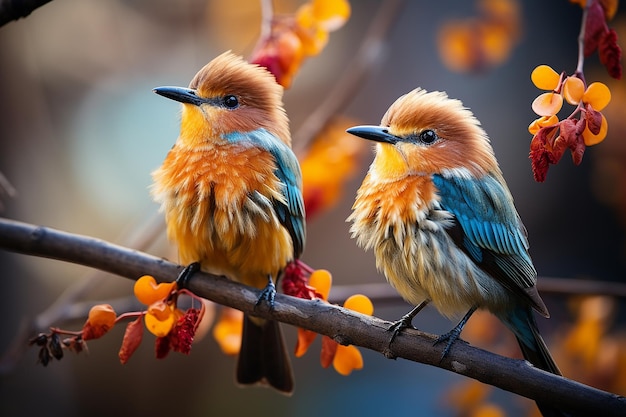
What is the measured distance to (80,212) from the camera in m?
2.71

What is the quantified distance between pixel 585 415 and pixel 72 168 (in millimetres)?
2185

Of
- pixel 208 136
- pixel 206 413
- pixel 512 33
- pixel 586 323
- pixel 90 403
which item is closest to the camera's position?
pixel 208 136

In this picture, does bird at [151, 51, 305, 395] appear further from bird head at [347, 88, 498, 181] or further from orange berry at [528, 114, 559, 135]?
orange berry at [528, 114, 559, 135]

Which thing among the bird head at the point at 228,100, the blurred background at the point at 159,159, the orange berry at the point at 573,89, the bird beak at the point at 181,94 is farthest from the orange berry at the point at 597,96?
the blurred background at the point at 159,159

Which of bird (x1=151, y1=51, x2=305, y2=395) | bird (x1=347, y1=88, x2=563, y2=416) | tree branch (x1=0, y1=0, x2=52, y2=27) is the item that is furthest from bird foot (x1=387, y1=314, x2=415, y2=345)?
tree branch (x1=0, y1=0, x2=52, y2=27)

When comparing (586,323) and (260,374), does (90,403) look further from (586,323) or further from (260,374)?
(586,323)

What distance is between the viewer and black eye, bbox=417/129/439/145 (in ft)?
4.16

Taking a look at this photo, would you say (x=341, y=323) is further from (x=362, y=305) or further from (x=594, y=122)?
(x=594, y=122)

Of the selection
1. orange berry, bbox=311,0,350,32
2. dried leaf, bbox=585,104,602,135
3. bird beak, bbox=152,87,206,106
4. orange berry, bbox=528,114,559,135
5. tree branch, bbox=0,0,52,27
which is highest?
dried leaf, bbox=585,104,602,135

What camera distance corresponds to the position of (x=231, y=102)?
4.60ft

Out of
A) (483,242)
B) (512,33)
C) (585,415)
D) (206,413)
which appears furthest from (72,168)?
(585,415)

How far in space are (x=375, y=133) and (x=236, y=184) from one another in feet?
1.27

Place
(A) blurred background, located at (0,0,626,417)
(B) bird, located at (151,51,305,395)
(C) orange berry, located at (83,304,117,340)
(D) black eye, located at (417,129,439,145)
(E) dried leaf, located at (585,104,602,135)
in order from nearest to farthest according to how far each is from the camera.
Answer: (E) dried leaf, located at (585,104,602,135) < (C) orange berry, located at (83,304,117,340) < (D) black eye, located at (417,129,439,145) < (B) bird, located at (151,51,305,395) < (A) blurred background, located at (0,0,626,417)

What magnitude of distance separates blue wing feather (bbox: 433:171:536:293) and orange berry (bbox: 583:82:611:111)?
0.31m
